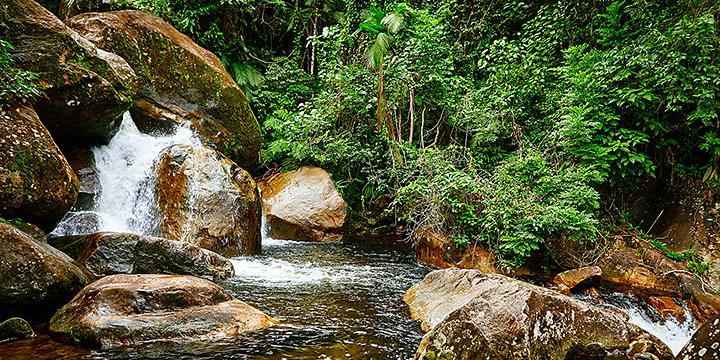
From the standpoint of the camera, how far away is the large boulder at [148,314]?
4488mm

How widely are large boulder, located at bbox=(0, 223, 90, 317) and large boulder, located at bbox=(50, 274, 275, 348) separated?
304 mm

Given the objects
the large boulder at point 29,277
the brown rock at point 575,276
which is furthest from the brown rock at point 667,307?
the large boulder at point 29,277

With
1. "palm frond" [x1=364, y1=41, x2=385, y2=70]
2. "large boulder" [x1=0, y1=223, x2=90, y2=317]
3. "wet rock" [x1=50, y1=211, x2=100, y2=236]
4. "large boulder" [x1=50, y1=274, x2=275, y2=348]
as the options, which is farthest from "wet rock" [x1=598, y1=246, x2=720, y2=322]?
"wet rock" [x1=50, y1=211, x2=100, y2=236]

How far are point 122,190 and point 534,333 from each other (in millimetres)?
8373

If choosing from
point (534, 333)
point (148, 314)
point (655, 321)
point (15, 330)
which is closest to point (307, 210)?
point (148, 314)

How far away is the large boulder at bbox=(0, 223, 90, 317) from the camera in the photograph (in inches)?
184

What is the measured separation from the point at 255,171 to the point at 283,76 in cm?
356

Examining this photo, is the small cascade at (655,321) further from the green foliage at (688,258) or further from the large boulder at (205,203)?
the large boulder at (205,203)

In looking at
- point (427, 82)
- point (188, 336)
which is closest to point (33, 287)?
point (188, 336)

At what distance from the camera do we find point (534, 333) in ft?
13.2

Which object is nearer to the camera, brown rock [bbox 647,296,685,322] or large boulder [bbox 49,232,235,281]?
brown rock [bbox 647,296,685,322]

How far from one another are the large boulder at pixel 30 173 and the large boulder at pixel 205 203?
2228 millimetres

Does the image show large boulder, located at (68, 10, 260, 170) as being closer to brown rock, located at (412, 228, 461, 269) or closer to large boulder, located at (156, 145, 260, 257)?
large boulder, located at (156, 145, 260, 257)

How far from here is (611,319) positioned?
4.16 meters
